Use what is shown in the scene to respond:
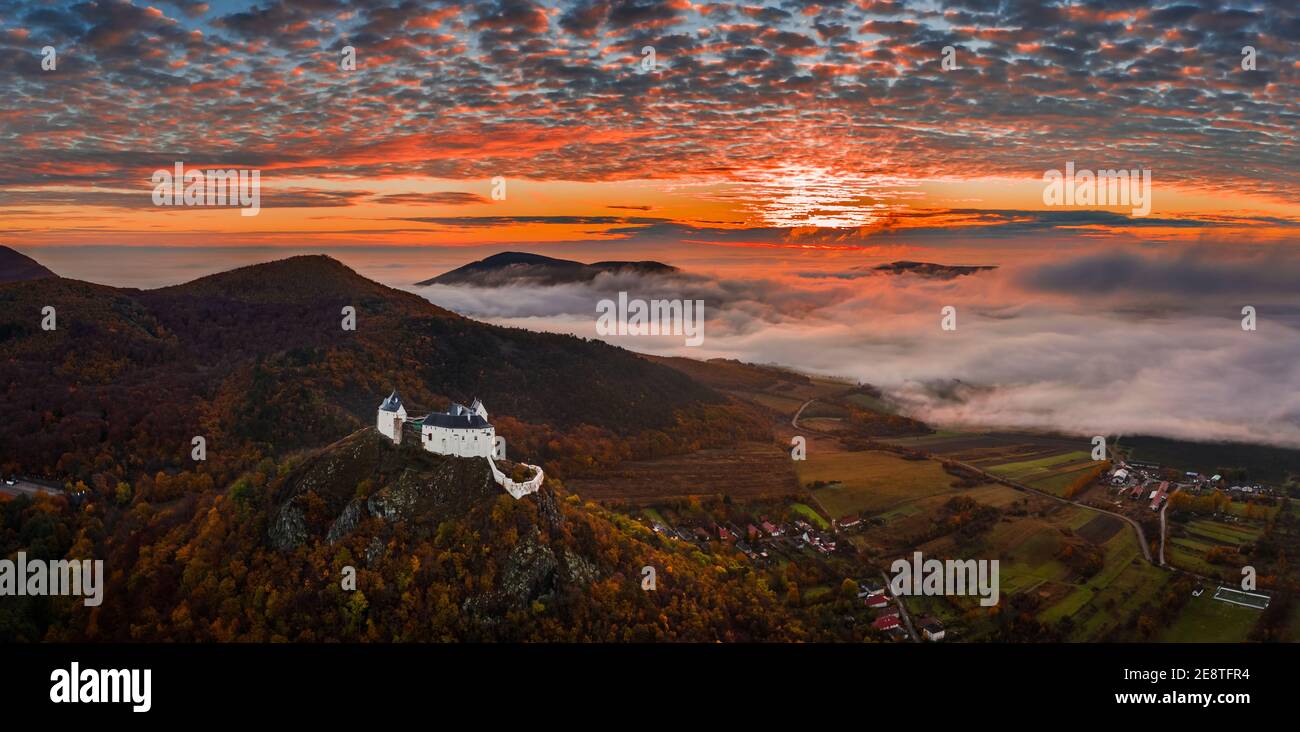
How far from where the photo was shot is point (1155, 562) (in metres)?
65.8

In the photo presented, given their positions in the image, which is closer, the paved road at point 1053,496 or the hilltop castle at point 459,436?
the hilltop castle at point 459,436

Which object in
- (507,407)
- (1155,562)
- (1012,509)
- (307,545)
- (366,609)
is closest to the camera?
(366,609)

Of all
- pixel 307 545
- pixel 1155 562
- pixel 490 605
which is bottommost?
pixel 1155 562

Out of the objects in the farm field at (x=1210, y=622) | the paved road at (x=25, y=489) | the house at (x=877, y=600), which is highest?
the paved road at (x=25, y=489)

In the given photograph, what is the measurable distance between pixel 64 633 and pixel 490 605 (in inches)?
966

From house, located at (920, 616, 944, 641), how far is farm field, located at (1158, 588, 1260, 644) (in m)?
15.6

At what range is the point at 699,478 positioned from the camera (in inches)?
3285

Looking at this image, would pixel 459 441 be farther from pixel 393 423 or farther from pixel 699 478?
pixel 699 478

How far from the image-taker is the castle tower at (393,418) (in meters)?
45.7

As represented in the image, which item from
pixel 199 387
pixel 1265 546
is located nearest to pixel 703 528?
pixel 1265 546

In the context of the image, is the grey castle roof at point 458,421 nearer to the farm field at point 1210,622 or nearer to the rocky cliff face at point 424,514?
the rocky cliff face at point 424,514

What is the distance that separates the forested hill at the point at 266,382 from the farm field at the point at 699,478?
3942mm

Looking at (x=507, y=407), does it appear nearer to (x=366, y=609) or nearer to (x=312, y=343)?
(x=312, y=343)

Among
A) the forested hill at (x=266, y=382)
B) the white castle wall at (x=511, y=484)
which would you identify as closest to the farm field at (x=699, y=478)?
the forested hill at (x=266, y=382)
